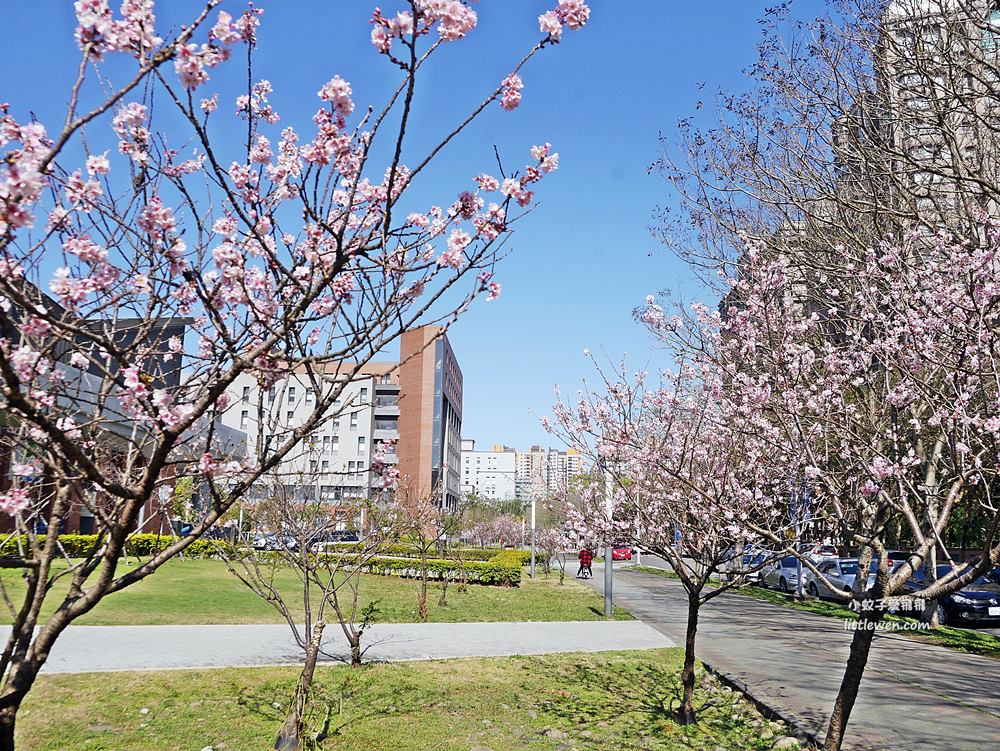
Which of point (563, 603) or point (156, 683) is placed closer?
point (156, 683)

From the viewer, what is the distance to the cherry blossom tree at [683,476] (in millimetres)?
7816

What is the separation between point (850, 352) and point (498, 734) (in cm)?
482

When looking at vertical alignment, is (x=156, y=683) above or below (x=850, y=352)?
below

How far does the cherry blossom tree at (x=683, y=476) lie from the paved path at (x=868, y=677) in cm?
173

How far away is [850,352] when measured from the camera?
6.69 metres

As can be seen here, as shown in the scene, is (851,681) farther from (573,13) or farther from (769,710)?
(573,13)

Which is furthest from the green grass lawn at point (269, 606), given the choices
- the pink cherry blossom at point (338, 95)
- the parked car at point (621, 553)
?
the pink cherry blossom at point (338, 95)

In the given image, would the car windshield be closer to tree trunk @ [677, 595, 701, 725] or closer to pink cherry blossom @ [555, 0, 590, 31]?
tree trunk @ [677, 595, 701, 725]

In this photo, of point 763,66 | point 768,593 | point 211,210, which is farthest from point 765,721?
point 768,593

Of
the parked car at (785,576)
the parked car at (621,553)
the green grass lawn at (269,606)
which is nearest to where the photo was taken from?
the green grass lawn at (269,606)

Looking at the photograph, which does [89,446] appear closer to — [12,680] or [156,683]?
[12,680]

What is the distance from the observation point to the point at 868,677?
10.6m

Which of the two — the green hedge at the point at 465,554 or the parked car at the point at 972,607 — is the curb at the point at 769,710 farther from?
the green hedge at the point at 465,554

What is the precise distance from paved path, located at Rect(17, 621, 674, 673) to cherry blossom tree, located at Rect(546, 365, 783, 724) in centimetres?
311
